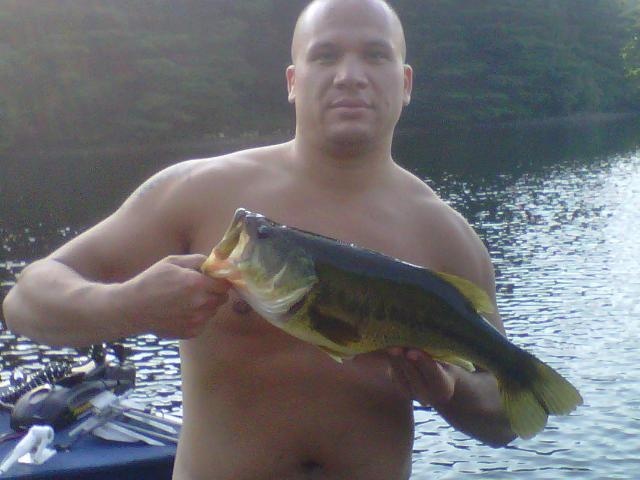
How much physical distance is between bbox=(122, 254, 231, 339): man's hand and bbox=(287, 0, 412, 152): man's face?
76 cm

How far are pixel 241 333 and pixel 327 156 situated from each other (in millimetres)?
642

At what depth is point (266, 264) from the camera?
2.60 m

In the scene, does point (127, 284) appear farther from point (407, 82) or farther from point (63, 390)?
point (63, 390)

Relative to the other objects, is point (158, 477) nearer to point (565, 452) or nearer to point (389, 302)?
point (389, 302)

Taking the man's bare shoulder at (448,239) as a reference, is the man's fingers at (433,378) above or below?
below

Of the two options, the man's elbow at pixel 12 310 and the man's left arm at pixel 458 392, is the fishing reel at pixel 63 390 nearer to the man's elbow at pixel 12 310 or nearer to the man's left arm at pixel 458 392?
the man's elbow at pixel 12 310

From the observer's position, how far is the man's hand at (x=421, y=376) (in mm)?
2697

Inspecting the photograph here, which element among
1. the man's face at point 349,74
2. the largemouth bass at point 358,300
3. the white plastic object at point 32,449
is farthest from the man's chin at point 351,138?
the white plastic object at point 32,449

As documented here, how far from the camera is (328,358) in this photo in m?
3.00

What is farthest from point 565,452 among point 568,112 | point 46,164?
point 568,112

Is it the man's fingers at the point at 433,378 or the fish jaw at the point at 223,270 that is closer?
the fish jaw at the point at 223,270

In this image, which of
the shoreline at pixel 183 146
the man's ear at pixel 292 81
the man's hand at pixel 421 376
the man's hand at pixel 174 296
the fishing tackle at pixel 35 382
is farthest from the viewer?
the shoreline at pixel 183 146

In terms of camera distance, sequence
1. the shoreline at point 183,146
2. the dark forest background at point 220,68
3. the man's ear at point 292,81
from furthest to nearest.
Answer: the dark forest background at point 220,68 < the shoreline at point 183,146 < the man's ear at point 292,81

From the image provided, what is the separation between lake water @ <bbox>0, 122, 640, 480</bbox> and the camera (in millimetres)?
10422
